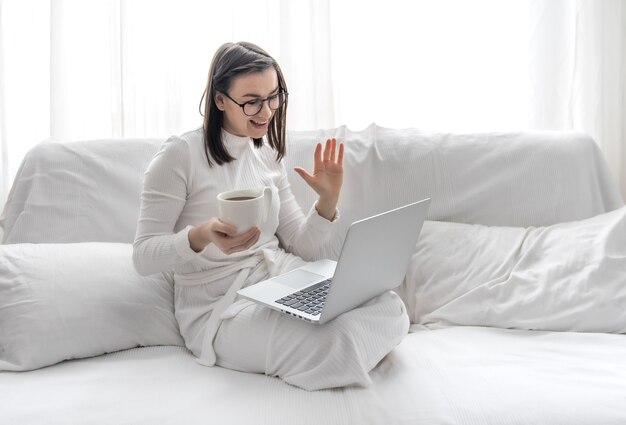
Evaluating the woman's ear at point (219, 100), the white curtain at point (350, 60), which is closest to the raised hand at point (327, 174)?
the woman's ear at point (219, 100)

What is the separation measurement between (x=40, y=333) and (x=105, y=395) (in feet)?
0.89

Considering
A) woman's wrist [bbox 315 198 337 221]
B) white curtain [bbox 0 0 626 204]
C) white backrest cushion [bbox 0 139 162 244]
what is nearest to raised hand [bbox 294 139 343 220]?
woman's wrist [bbox 315 198 337 221]

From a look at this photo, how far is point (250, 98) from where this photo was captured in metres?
1.47

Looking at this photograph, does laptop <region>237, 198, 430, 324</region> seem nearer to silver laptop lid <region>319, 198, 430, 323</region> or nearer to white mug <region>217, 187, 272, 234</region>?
silver laptop lid <region>319, 198, 430, 323</region>

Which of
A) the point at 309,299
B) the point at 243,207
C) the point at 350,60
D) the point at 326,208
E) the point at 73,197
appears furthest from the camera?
the point at 350,60

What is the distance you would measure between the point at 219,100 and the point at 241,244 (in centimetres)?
42

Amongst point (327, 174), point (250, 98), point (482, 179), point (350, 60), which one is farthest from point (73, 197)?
point (482, 179)

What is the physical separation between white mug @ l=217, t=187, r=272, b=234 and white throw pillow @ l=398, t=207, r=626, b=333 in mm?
680

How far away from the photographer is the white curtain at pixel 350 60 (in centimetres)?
220

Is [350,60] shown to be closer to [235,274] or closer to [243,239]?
[235,274]

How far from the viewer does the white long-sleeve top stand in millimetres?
1410

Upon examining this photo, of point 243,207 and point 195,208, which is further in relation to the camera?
point 195,208

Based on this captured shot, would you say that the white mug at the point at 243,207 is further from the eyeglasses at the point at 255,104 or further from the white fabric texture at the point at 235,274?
the eyeglasses at the point at 255,104

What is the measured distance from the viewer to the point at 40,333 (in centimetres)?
140
